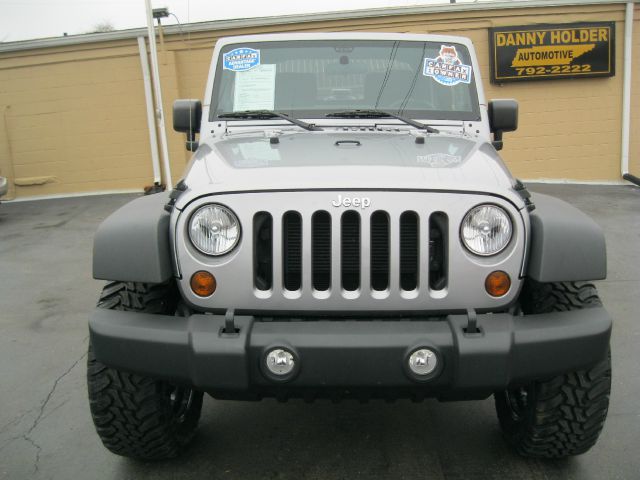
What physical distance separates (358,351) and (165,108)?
32.9 ft

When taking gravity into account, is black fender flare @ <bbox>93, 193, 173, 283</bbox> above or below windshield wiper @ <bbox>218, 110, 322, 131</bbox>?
below

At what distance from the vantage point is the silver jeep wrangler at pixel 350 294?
2.27m

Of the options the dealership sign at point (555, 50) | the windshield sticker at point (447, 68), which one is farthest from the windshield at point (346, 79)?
the dealership sign at point (555, 50)

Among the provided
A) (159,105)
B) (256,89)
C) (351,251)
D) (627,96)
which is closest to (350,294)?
(351,251)

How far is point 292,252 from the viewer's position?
2.47 metres

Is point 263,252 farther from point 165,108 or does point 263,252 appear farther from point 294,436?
point 165,108

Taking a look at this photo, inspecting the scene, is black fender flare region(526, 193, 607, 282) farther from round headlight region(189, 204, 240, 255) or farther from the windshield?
the windshield

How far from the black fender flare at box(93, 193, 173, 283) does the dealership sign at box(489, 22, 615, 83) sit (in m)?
9.83

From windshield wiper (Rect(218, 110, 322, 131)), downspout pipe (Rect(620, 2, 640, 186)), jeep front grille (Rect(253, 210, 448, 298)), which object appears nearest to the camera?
jeep front grille (Rect(253, 210, 448, 298))

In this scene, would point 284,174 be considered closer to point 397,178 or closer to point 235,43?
point 397,178

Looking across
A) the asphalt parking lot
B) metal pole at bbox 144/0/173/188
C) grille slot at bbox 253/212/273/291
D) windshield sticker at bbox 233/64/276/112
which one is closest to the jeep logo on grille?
grille slot at bbox 253/212/273/291

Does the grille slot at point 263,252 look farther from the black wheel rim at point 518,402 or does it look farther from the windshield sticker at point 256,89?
the windshield sticker at point 256,89

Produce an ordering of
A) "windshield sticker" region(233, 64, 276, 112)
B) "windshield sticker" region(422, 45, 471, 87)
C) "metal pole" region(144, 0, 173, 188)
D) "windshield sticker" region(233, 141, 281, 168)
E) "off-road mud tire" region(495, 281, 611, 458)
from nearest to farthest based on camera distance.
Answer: "off-road mud tire" region(495, 281, 611, 458) < "windshield sticker" region(233, 141, 281, 168) < "windshield sticker" region(233, 64, 276, 112) < "windshield sticker" region(422, 45, 471, 87) < "metal pole" region(144, 0, 173, 188)

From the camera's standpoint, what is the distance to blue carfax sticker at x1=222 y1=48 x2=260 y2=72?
3.87 metres
